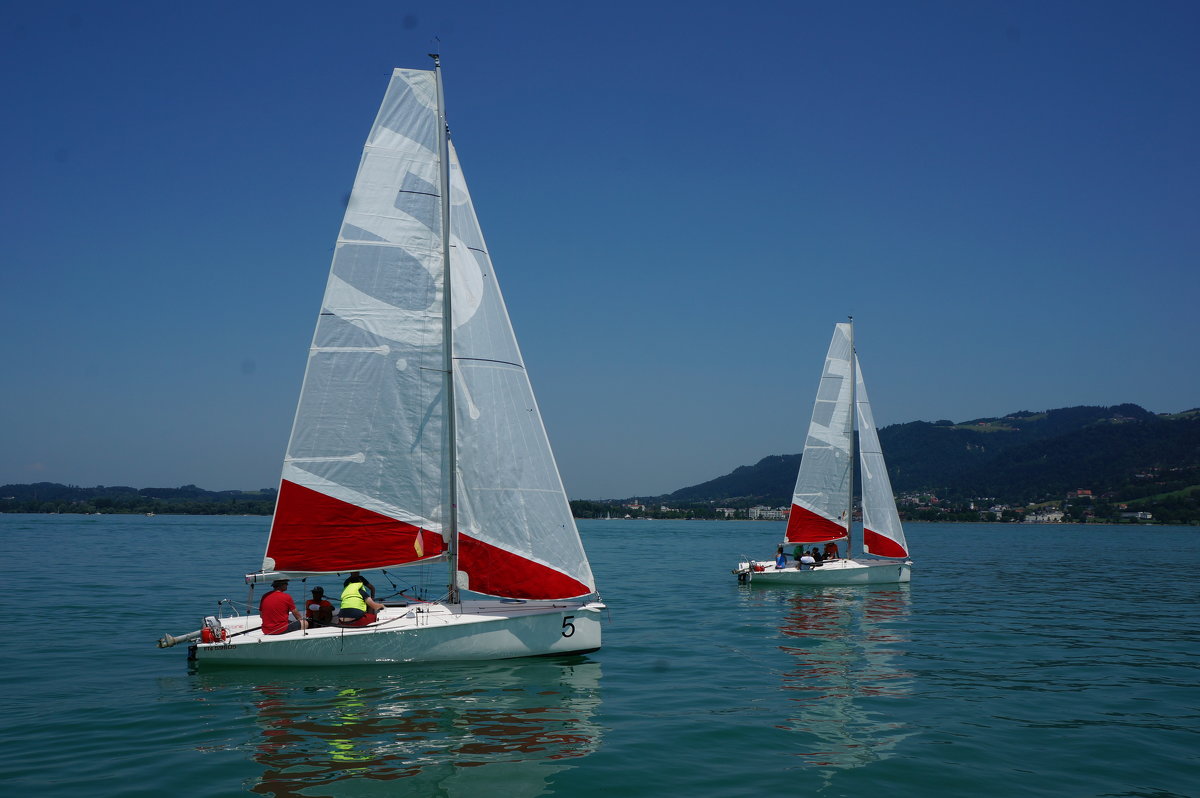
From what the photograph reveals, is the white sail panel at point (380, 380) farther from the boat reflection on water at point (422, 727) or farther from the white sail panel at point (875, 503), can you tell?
the white sail panel at point (875, 503)

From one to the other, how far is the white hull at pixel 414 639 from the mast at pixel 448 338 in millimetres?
1034

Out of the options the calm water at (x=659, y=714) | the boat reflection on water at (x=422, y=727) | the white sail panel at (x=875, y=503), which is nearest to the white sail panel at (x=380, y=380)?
the boat reflection on water at (x=422, y=727)

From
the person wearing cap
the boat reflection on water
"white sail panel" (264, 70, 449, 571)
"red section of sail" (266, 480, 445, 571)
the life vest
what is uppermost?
"white sail panel" (264, 70, 449, 571)

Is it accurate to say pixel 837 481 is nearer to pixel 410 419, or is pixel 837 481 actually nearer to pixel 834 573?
pixel 834 573

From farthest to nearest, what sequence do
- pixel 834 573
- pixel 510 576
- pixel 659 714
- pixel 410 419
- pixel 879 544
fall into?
pixel 879 544, pixel 834 573, pixel 410 419, pixel 510 576, pixel 659 714

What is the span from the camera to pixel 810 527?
36.1 metres

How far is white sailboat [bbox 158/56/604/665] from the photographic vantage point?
53.6 feet

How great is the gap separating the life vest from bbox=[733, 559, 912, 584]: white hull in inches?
805

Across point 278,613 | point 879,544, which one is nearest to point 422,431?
point 278,613

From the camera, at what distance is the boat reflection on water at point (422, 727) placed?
10.1 m

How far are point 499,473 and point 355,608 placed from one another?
3488mm

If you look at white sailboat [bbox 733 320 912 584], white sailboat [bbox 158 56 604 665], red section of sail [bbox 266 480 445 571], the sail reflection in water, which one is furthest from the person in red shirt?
white sailboat [bbox 733 320 912 584]

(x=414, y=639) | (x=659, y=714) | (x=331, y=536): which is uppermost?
(x=331, y=536)

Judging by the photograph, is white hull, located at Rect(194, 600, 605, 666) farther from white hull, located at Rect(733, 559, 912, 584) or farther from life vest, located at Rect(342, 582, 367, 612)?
white hull, located at Rect(733, 559, 912, 584)
